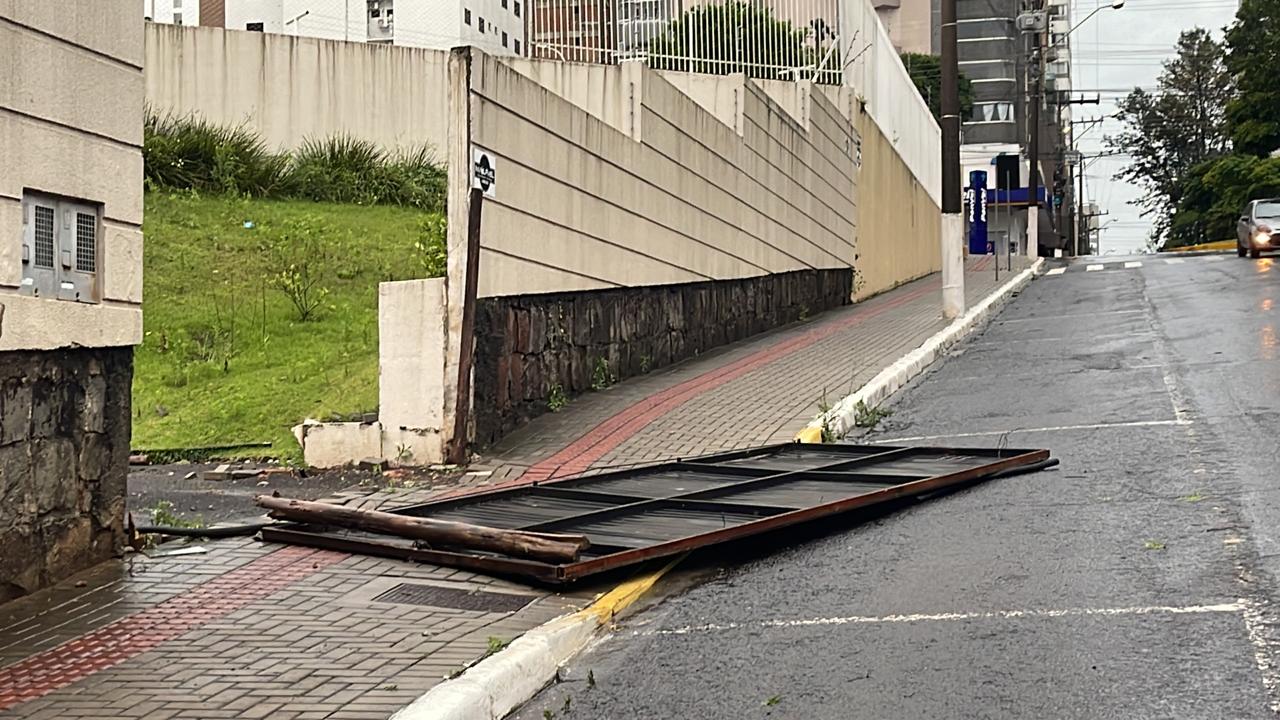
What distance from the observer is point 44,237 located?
7105mm

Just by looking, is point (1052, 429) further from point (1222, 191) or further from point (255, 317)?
point (1222, 191)

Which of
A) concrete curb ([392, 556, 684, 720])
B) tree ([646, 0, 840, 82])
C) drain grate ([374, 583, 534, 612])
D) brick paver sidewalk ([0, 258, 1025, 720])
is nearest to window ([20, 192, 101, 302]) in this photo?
brick paver sidewalk ([0, 258, 1025, 720])

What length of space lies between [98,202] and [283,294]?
27.9 ft

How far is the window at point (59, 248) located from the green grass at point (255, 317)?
13.6ft

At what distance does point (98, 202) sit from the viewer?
24.7 ft

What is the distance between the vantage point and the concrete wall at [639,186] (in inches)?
469

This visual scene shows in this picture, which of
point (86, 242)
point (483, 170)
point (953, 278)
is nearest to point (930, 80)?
point (953, 278)

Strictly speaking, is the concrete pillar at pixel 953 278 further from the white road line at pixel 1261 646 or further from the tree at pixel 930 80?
the tree at pixel 930 80

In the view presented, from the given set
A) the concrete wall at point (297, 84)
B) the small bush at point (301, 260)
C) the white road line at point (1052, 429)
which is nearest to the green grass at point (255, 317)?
the small bush at point (301, 260)

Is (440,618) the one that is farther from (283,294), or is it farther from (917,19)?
(917,19)

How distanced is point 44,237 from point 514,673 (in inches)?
132

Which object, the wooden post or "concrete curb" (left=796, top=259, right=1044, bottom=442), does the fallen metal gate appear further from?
"concrete curb" (left=796, top=259, right=1044, bottom=442)

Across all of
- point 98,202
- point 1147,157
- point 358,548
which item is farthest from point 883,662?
point 1147,157

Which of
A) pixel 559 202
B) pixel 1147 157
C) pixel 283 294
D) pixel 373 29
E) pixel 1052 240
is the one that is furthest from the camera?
pixel 1052 240
